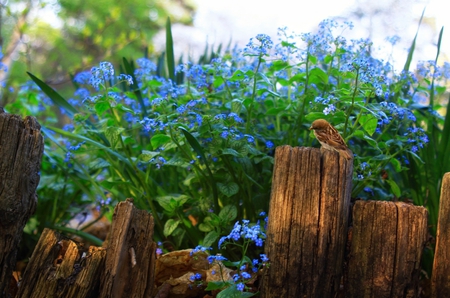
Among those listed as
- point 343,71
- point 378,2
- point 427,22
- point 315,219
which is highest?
point 378,2

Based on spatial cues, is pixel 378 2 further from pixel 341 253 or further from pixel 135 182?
pixel 341 253

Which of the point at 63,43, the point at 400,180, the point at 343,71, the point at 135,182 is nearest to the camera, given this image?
the point at 343,71

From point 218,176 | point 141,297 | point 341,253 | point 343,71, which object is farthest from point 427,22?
point 141,297

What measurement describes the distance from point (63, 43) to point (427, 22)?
8.07 meters

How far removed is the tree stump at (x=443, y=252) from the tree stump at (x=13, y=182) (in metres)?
1.45

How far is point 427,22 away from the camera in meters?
5.00

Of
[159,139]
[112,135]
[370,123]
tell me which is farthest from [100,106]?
[370,123]

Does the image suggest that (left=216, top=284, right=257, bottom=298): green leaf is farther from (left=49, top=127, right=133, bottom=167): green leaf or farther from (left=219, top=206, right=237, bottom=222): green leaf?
(left=49, top=127, right=133, bottom=167): green leaf

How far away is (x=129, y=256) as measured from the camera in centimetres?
183

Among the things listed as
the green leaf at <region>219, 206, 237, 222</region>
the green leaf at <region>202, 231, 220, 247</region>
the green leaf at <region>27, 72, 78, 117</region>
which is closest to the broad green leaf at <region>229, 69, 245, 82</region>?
the green leaf at <region>219, 206, 237, 222</region>

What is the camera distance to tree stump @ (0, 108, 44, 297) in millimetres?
1764

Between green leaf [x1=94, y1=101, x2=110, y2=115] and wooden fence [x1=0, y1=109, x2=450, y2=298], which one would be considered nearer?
wooden fence [x1=0, y1=109, x2=450, y2=298]

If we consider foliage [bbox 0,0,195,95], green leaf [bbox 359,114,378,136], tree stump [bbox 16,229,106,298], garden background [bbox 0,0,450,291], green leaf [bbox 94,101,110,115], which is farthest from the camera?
foliage [bbox 0,0,195,95]

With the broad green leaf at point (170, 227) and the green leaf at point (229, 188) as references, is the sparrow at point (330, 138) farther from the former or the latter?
the broad green leaf at point (170, 227)
